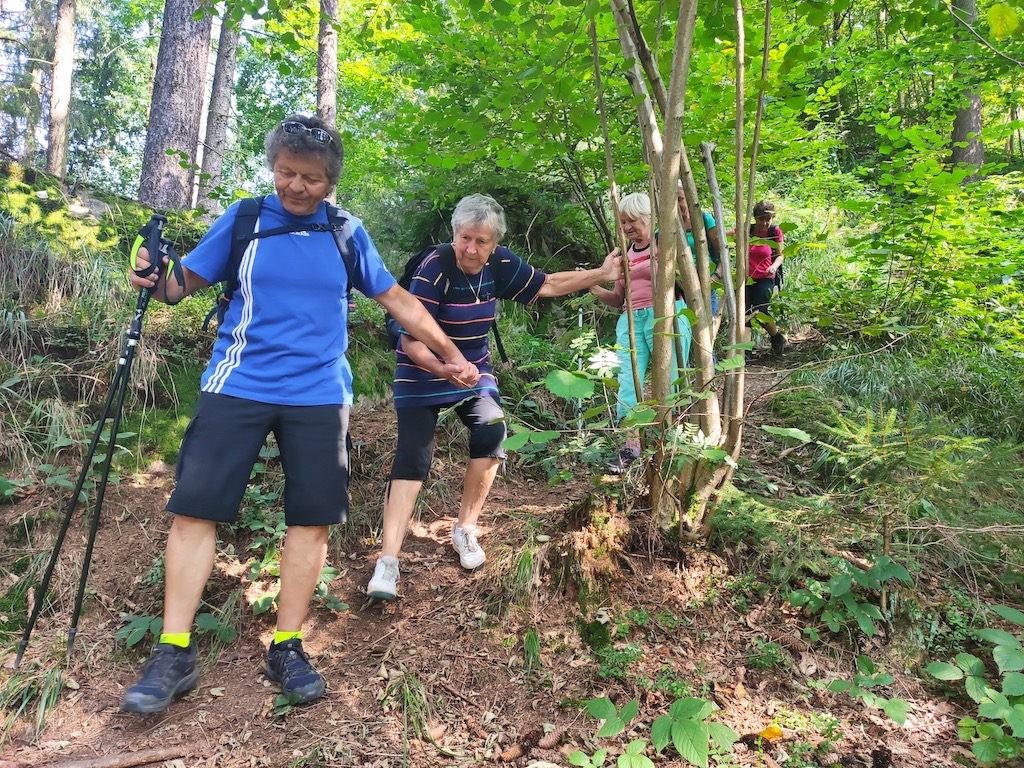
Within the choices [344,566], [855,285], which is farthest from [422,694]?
[855,285]

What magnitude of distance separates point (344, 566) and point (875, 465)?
2.89m

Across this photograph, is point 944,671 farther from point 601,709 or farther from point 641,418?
point 641,418

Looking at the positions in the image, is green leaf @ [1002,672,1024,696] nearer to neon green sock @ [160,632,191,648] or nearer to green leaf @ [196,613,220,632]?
neon green sock @ [160,632,191,648]

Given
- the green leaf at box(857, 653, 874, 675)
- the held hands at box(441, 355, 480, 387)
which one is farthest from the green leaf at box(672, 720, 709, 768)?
the held hands at box(441, 355, 480, 387)

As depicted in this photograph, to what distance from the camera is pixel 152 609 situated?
9.21 ft

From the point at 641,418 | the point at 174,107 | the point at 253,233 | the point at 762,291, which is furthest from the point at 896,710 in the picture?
the point at 174,107

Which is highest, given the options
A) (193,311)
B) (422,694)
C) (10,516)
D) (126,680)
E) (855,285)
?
(855,285)

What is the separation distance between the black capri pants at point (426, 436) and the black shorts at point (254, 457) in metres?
0.50

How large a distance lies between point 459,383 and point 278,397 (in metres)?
0.89

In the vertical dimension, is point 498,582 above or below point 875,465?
below

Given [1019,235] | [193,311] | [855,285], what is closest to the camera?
[193,311]

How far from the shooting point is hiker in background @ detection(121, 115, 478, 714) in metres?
2.24

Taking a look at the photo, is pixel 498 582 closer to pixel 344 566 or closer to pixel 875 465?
pixel 344 566

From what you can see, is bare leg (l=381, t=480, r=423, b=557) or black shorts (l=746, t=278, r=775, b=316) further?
black shorts (l=746, t=278, r=775, b=316)
